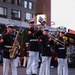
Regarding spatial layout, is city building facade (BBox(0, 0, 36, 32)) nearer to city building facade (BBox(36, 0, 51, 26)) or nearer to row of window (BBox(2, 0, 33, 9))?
row of window (BBox(2, 0, 33, 9))

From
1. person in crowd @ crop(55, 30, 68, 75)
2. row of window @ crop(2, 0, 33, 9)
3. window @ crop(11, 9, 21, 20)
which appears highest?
row of window @ crop(2, 0, 33, 9)

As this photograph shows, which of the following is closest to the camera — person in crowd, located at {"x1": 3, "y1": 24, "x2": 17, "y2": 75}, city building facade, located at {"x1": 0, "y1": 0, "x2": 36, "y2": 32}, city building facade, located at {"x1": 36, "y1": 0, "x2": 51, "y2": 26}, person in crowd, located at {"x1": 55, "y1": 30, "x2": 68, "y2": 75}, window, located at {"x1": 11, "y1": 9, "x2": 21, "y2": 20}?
person in crowd, located at {"x1": 3, "y1": 24, "x2": 17, "y2": 75}

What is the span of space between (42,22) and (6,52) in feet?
8.39

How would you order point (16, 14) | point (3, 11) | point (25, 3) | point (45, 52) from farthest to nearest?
point (25, 3), point (16, 14), point (3, 11), point (45, 52)

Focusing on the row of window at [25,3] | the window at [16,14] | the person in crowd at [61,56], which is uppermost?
the row of window at [25,3]

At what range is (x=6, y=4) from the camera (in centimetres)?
5772

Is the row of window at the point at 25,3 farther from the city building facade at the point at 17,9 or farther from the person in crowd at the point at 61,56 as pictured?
the person in crowd at the point at 61,56

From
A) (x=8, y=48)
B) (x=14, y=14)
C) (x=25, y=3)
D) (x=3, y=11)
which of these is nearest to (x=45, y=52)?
(x=8, y=48)

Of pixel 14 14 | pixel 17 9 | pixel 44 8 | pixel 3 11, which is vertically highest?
pixel 44 8

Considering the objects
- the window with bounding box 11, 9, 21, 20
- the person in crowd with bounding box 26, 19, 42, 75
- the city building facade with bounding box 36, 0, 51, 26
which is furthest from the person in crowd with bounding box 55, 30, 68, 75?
the city building facade with bounding box 36, 0, 51, 26

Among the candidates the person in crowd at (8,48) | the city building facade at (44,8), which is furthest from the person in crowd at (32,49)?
the city building facade at (44,8)

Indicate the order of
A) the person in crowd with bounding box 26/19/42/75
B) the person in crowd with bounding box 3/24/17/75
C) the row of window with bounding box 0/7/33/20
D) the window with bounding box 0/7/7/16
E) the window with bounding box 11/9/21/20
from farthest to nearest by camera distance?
the window with bounding box 11/9/21/20, the row of window with bounding box 0/7/33/20, the window with bounding box 0/7/7/16, the person in crowd with bounding box 26/19/42/75, the person in crowd with bounding box 3/24/17/75

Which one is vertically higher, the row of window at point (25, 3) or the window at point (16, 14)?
the row of window at point (25, 3)

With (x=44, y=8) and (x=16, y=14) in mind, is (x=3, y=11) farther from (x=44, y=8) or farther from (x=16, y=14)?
(x=44, y=8)
